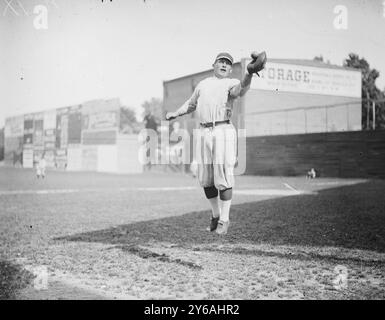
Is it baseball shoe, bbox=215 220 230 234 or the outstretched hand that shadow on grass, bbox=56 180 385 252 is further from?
the outstretched hand

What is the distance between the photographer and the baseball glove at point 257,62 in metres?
2.72

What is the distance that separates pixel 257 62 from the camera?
2.73 meters

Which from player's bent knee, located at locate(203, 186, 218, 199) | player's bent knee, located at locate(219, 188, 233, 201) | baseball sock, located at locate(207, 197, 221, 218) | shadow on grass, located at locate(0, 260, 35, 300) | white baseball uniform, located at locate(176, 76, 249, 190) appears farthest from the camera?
shadow on grass, located at locate(0, 260, 35, 300)

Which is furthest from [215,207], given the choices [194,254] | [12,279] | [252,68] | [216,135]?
[12,279]

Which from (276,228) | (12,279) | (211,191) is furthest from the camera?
(276,228)

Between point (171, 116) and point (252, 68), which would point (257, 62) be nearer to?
point (252, 68)

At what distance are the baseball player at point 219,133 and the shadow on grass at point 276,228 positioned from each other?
2809 mm

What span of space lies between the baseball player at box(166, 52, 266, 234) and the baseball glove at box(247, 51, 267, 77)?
0.22 metres

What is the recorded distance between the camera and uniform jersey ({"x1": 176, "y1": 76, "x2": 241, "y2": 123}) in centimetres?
323

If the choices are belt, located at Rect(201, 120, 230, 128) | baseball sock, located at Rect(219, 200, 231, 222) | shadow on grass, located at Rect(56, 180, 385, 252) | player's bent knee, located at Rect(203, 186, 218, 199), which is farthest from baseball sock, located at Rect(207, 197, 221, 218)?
shadow on grass, located at Rect(56, 180, 385, 252)

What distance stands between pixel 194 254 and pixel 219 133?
8.42 ft

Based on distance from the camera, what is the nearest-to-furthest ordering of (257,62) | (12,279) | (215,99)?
(257,62) < (215,99) < (12,279)

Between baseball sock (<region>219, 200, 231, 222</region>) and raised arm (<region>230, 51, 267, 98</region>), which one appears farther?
baseball sock (<region>219, 200, 231, 222</region>)
